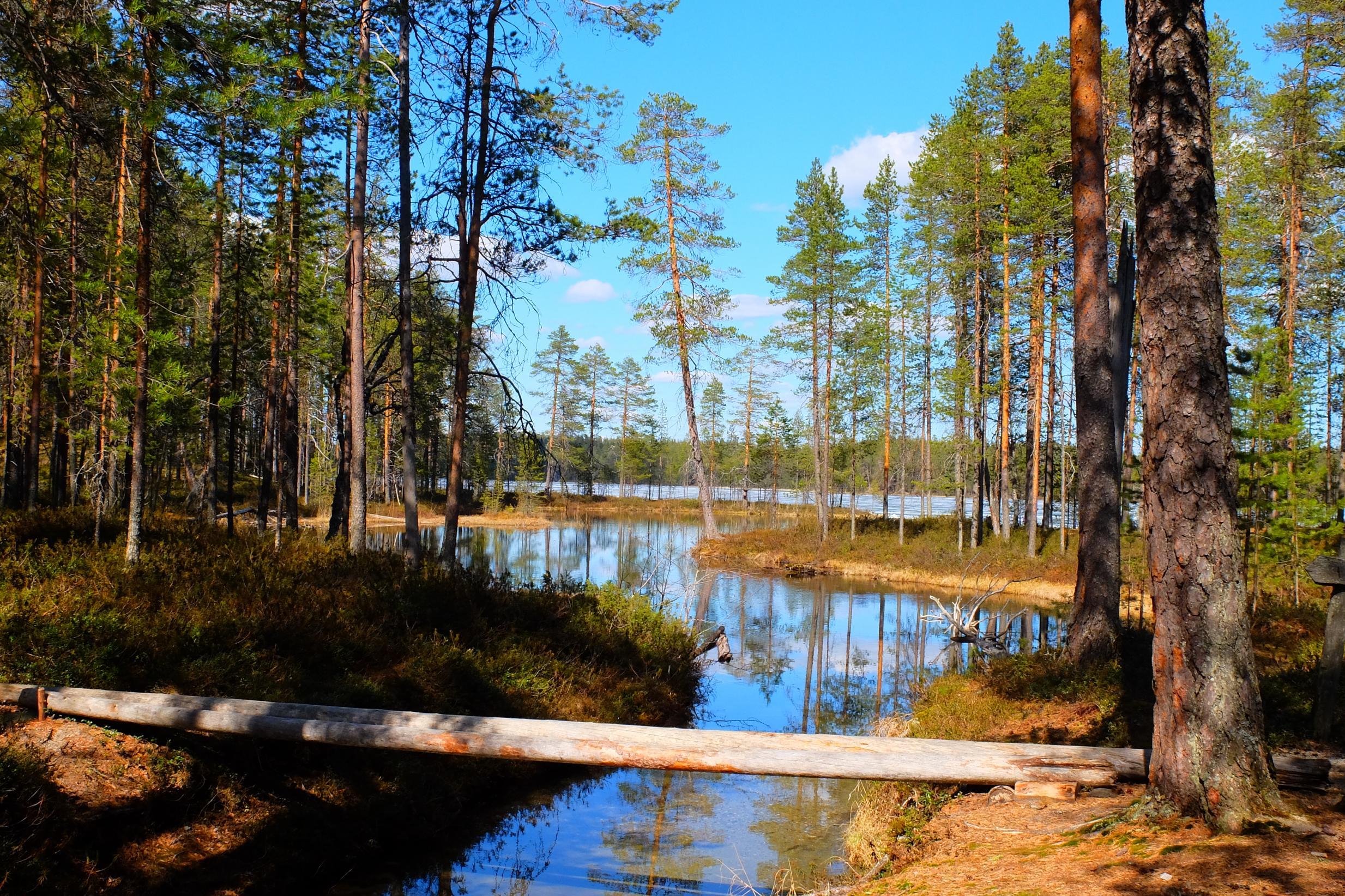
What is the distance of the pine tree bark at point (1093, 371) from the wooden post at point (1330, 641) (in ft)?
10.2

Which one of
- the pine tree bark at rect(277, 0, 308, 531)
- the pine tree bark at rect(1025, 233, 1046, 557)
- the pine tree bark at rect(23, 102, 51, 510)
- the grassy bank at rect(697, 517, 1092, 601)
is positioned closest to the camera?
the pine tree bark at rect(23, 102, 51, 510)

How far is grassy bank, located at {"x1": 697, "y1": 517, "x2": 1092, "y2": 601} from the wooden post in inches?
647

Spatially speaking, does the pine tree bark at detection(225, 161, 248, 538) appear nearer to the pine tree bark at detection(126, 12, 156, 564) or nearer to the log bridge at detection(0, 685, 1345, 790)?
the pine tree bark at detection(126, 12, 156, 564)

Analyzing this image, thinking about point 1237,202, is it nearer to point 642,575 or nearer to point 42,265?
point 642,575

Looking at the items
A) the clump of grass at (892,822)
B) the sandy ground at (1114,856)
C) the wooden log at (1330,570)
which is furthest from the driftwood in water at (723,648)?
the wooden log at (1330,570)

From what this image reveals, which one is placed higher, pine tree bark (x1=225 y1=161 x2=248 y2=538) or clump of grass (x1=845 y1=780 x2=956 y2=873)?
pine tree bark (x1=225 y1=161 x2=248 y2=538)

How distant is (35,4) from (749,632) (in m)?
16.7

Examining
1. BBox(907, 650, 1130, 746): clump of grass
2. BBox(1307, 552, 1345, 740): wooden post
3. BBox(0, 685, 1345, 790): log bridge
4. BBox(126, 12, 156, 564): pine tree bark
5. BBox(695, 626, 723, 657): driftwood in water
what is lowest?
BBox(695, 626, 723, 657): driftwood in water

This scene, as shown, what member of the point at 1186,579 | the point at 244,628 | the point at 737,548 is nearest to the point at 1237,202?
the point at 737,548

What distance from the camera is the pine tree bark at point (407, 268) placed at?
484 inches

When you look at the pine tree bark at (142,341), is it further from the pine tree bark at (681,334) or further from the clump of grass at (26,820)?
the pine tree bark at (681,334)

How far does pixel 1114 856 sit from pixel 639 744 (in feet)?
8.94

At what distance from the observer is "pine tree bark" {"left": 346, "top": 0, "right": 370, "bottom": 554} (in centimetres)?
1191

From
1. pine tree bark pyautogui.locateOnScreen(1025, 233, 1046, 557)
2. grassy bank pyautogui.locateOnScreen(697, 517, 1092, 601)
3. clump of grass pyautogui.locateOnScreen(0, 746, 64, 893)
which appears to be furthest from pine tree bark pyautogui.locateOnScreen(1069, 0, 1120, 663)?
pine tree bark pyautogui.locateOnScreen(1025, 233, 1046, 557)
